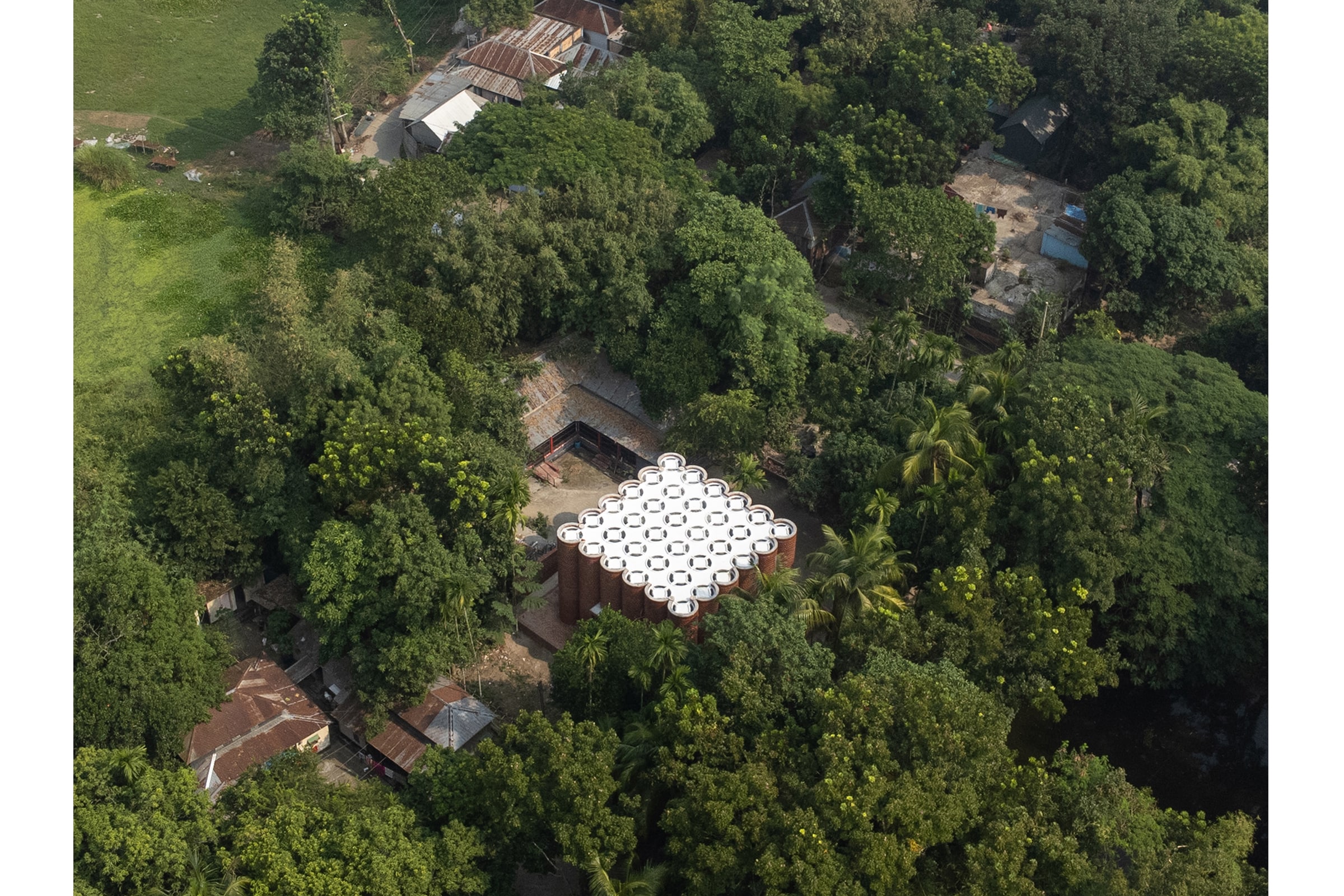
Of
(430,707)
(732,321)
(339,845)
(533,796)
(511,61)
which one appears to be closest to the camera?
(339,845)

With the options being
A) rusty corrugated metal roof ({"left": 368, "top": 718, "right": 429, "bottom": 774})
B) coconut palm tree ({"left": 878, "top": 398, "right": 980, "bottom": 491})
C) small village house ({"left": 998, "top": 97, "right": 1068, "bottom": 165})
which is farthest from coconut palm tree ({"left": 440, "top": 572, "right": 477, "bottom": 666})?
small village house ({"left": 998, "top": 97, "right": 1068, "bottom": 165})

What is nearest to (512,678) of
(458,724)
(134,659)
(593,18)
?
(458,724)

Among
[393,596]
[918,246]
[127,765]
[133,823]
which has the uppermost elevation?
[918,246]

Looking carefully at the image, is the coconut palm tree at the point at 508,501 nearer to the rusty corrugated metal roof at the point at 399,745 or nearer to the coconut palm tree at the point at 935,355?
the rusty corrugated metal roof at the point at 399,745

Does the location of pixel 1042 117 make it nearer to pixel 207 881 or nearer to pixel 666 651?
pixel 666 651

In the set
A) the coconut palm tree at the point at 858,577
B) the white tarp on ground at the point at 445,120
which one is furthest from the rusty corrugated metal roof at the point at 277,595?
the white tarp on ground at the point at 445,120

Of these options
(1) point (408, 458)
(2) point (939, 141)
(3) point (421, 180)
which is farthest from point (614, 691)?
(2) point (939, 141)

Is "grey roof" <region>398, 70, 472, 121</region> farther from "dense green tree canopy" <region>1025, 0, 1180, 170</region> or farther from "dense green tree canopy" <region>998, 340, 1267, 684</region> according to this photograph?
"dense green tree canopy" <region>998, 340, 1267, 684</region>
